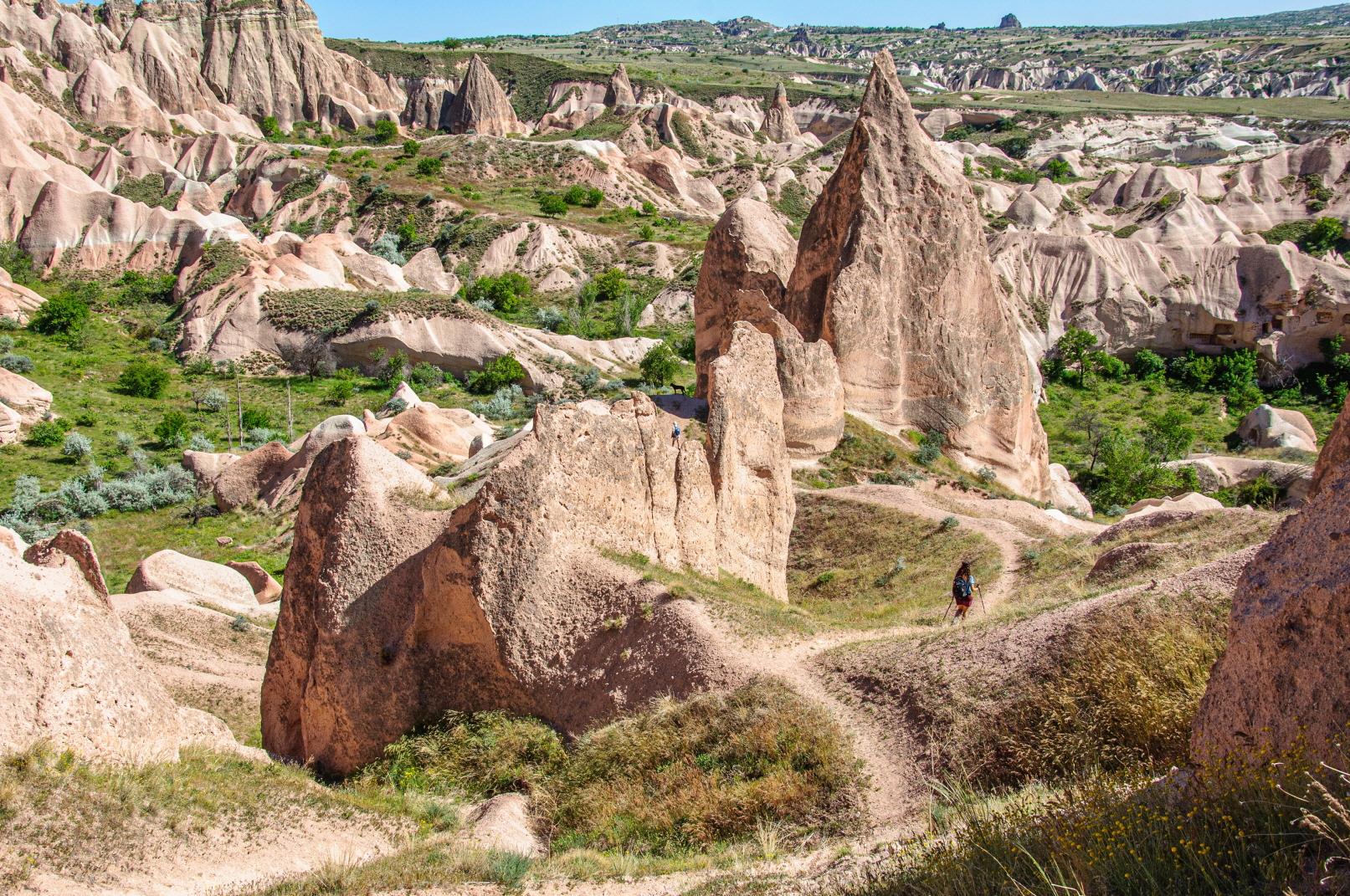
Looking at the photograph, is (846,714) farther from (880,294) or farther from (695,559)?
(880,294)

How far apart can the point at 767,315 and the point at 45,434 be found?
86.7 ft

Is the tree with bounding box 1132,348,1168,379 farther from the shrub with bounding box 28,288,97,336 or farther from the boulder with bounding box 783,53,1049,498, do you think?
the shrub with bounding box 28,288,97,336

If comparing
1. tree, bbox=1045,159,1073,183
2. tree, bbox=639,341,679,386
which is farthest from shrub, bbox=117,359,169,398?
tree, bbox=1045,159,1073,183

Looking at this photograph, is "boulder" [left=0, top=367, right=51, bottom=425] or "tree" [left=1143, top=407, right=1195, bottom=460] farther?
"tree" [left=1143, top=407, right=1195, bottom=460]

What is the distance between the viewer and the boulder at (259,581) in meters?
25.5

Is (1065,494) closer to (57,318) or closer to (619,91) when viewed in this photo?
(57,318)

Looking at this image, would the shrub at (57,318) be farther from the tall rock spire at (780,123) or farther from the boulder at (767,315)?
the tall rock spire at (780,123)

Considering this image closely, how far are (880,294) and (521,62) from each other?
120578 mm

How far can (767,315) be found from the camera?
1204 inches

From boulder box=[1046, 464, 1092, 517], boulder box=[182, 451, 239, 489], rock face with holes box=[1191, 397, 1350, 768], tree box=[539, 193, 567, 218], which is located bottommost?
boulder box=[1046, 464, 1092, 517]

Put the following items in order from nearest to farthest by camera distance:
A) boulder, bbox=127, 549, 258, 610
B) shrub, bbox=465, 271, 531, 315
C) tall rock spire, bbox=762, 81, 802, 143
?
boulder, bbox=127, 549, 258, 610 < shrub, bbox=465, 271, 531, 315 < tall rock spire, bbox=762, 81, 802, 143

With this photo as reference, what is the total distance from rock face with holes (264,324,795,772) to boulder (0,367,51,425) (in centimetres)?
2920

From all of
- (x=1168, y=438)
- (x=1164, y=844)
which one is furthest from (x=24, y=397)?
(x=1168, y=438)

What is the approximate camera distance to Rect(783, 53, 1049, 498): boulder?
100 ft
